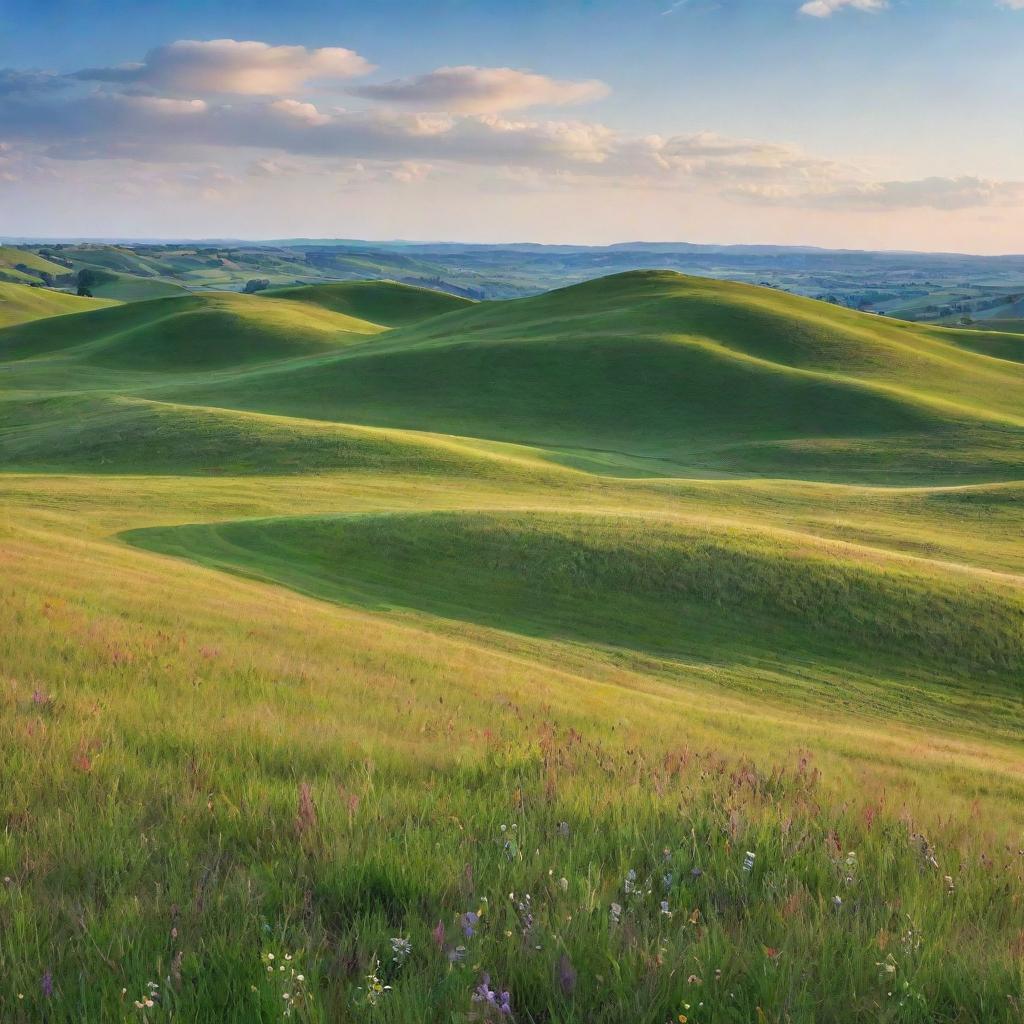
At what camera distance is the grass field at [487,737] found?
295 centimetres

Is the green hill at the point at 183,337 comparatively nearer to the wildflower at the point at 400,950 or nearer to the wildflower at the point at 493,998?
the wildflower at the point at 400,950

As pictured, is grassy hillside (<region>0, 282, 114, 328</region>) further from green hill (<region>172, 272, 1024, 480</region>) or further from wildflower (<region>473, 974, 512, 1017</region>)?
wildflower (<region>473, 974, 512, 1017</region>)

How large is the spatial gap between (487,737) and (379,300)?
169m

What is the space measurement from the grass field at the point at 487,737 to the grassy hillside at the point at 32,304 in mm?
118304

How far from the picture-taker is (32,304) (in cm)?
16500

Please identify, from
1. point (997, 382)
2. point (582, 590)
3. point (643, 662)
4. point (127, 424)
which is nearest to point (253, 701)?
point (643, 662)

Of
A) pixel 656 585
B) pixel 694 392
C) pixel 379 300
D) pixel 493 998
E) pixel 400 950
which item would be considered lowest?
pixel 656 585

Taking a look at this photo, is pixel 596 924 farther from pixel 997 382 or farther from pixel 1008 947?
pixel 997 382

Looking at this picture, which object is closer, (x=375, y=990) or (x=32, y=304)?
(x=375, y=990)

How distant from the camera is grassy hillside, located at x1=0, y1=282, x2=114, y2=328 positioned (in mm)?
154875

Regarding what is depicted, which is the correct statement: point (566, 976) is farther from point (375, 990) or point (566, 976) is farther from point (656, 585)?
point (656, 585)

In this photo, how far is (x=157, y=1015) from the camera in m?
2.60

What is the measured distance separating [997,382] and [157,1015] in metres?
99.4

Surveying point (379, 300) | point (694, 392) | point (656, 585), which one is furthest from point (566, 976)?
point (379, 300)
